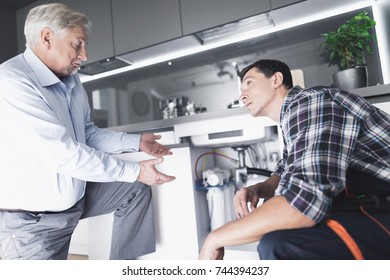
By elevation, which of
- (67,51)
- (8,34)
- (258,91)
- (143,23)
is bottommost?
(258,91)

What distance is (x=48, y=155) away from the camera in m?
0.83

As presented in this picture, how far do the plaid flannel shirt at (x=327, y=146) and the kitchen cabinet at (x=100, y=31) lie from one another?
1923 mm

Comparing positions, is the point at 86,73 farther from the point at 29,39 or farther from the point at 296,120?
the point at 296,120

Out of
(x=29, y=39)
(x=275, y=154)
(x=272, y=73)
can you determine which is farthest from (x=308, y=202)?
(x=275, y=154)

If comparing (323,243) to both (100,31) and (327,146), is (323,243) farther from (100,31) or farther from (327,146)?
(100,31)

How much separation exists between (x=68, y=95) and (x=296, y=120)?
0.83 meters

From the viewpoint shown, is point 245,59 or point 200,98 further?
point 200,98

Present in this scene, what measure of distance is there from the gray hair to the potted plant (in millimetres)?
1276

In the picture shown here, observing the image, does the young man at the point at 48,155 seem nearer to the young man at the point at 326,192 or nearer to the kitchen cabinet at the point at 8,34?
the young man at the point at 326,192

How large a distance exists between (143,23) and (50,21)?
1.18 metres

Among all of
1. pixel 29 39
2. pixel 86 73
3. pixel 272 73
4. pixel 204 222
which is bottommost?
pixel 204 222

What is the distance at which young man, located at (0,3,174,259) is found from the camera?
840mm

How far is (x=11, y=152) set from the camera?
90 cm

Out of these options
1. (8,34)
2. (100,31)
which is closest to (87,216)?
(100,31)
